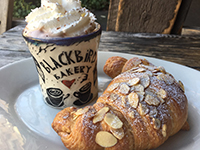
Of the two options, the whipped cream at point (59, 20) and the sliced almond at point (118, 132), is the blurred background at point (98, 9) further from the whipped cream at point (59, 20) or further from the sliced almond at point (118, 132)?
the sliced almond at point (118, 132)

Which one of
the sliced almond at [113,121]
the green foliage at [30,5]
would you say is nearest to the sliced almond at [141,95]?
the sliced almond at [113,121]

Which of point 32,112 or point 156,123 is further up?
point 156,123

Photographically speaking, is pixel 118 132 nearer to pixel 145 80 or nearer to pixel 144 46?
pixel 145 80

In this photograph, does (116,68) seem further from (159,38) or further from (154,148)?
(159,38)

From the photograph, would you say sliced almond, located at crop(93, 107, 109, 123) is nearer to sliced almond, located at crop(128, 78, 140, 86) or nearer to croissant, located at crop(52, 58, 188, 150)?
croissant, located at crop(52, 58, 188, 150)

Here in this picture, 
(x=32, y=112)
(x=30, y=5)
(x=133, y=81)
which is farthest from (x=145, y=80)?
(x=30, y=5)

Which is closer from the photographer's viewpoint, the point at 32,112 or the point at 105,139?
the point at 105,139
